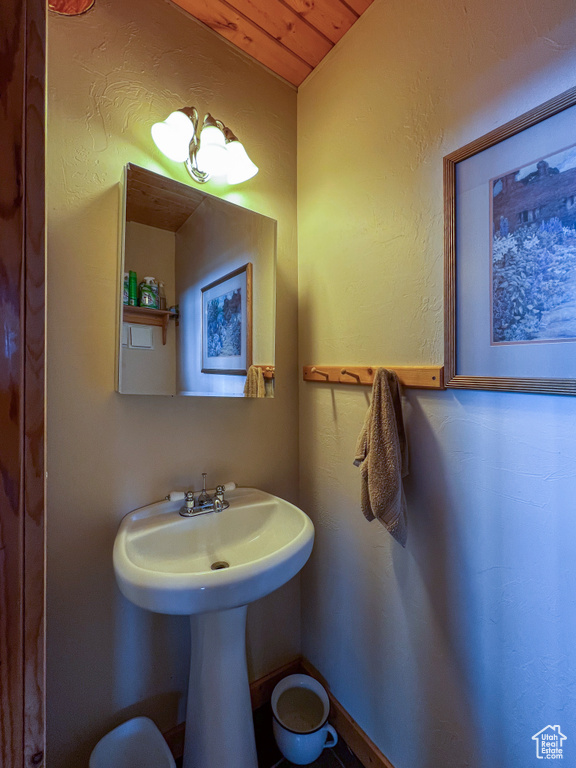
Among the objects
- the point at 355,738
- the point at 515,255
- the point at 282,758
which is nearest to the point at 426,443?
the point at 515,255

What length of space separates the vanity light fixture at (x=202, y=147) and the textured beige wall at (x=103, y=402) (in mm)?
53

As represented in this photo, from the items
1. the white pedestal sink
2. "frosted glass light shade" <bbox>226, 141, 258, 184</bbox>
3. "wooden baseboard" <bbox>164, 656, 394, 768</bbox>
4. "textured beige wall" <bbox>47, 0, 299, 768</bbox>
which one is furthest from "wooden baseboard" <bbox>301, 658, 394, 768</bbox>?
"frosted glass light shade" <bbox>226, 141, 258, 184</bbox>

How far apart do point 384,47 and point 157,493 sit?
1.64 meters

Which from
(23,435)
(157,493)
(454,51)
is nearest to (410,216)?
(454,51)

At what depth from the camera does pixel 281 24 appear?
1.15m

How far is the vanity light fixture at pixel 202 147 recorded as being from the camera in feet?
3.36

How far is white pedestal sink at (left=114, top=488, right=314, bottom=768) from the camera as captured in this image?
0.73 m

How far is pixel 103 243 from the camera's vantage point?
0.99 metres

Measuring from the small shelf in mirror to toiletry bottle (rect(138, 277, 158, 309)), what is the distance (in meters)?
0.02

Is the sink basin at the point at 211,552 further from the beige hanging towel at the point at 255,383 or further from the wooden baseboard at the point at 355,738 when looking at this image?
the wooden baseboard at the point at 355,738

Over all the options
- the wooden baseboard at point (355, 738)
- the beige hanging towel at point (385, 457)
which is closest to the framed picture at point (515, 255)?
the beige hanging towel at point (385, 457)

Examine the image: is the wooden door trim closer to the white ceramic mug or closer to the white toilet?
the white toilet

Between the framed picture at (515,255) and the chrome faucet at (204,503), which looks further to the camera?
the chrome faucet at (204,503)

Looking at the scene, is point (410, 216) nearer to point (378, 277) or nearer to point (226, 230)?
point (378, 277)
